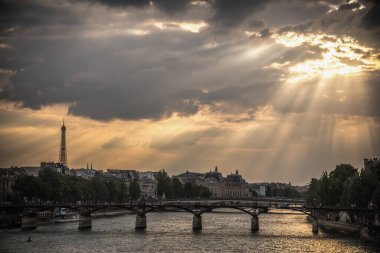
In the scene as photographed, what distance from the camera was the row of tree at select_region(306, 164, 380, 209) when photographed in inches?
3676

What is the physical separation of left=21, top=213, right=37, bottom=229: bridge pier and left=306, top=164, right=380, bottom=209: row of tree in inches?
1781

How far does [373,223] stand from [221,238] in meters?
21.1

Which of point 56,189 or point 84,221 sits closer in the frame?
point 84,221

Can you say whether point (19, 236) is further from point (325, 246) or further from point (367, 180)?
point (367, 180)

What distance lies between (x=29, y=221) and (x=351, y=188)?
4613 cm

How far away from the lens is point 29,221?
95.1 metres

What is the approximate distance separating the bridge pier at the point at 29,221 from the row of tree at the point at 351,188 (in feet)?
148

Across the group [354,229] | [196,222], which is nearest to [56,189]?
[196,222]

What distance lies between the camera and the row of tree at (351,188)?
306ft

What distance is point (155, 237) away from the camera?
8462 centimetres

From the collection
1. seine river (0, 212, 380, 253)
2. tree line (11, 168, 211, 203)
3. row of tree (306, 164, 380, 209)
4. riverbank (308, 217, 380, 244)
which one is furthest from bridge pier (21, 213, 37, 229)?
row of tree (306, 164, 380, 209)

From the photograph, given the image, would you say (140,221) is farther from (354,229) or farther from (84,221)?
(354,229)

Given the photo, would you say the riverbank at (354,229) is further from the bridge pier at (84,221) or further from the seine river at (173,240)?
the bridge pier at (84,221)

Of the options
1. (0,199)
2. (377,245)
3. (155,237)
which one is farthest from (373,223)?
(0,199)
